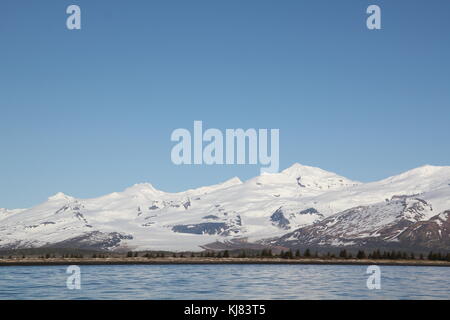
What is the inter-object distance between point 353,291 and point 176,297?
38470mm

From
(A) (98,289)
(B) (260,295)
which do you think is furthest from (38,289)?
(B) (260,295)
